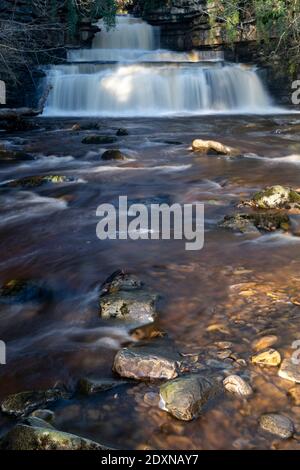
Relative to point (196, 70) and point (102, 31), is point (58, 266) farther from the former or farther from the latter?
point (102, 31)

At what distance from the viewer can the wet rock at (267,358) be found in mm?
2494

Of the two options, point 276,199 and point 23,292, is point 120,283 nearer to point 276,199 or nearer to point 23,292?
point 23,292

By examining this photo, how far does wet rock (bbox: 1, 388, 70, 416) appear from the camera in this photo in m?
2.24

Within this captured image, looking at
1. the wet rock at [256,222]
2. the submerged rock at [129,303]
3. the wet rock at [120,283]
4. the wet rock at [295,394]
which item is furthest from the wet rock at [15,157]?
the wet rock at [295,394]

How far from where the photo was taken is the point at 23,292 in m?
3.53

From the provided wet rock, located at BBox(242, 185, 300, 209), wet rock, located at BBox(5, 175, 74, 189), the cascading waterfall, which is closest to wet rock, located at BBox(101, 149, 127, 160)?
wet rock, located at BBox(5, 175, 74, 189)

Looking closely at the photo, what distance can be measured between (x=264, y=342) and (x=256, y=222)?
2255 millimetres

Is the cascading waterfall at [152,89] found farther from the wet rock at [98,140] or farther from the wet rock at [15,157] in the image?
the wet rock at [15,157]

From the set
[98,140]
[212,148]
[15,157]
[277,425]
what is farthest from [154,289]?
[98,140]

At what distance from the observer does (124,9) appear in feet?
87.0

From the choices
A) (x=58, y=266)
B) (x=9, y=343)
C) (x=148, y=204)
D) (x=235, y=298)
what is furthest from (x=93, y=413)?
(x=148, y=204)

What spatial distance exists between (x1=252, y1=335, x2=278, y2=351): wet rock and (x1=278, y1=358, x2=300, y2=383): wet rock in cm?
18

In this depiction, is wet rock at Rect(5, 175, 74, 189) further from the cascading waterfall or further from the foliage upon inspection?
the foliage

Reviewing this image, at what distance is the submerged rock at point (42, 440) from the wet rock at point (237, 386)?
0.73 metres
